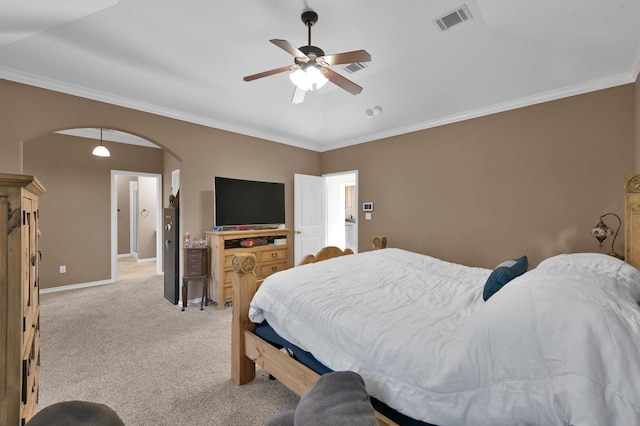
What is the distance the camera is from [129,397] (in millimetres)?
2072

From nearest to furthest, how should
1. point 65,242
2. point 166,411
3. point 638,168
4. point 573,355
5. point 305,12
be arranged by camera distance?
point 573,355, point 166,411, point 305,12, point 638,168, point 65,242

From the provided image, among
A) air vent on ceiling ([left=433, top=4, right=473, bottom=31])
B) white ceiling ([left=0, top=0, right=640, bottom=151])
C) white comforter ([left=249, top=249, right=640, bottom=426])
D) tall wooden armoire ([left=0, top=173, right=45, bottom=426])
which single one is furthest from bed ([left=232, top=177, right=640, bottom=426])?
air vent on ceiling ([left=433, top=4, right=473, bottom=31])

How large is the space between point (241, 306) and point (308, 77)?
6.45 ft

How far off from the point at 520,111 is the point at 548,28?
111cm

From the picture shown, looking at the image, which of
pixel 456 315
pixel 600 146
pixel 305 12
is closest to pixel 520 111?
pixel 600 146

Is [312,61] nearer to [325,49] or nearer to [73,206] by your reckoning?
[325,49]

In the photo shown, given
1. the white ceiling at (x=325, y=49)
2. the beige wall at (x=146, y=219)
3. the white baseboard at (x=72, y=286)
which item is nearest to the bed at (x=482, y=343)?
the white ceiling at (x=325, y=49)

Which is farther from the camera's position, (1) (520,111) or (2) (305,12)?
(1) (520,111)

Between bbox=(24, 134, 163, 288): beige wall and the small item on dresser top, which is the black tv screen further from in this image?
bbox=(24, 134, 163, 288): beige wall

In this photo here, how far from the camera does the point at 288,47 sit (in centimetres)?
213

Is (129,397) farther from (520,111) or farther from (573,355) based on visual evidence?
(520,111)

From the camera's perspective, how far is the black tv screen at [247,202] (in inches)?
164

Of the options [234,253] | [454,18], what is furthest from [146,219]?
[454,18]

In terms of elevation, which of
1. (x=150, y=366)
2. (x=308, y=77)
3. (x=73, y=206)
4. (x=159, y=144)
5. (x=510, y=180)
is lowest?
(x=150, y=366)
